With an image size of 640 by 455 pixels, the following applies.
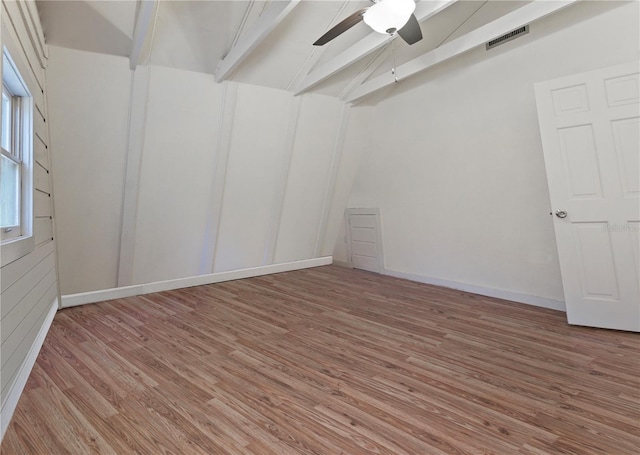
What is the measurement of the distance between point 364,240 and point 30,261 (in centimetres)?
388

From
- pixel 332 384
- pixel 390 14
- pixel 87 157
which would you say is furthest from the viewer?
pixel 87 157

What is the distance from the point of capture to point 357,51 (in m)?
3.24

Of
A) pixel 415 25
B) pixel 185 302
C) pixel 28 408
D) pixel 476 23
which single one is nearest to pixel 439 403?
pixel 28 408

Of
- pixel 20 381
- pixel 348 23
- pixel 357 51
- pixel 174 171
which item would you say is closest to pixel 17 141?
pixel 174 171

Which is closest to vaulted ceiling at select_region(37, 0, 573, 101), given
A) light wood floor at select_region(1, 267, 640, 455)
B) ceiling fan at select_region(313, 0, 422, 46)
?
ceiling fan at select_region(313, 0, 422, 46)

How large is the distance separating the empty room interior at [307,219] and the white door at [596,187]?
16 mm

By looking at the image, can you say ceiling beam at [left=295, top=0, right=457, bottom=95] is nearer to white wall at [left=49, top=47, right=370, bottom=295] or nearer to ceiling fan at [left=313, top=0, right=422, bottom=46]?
white wall at [left=49, top=47, right=370, bottom=295]

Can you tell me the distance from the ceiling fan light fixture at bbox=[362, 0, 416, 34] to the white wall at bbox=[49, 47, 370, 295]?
5.95ft

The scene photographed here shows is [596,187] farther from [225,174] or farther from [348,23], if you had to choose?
[225,174]

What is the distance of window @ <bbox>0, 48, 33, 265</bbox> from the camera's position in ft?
6.48

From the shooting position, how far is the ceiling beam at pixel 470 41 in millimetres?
2637

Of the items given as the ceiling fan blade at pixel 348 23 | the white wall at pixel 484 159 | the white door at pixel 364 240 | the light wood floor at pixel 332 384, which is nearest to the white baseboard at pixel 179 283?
the light wood floor at pixel 332 384

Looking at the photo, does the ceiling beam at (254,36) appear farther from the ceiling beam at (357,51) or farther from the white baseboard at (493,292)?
the white baseboard at (493,292)

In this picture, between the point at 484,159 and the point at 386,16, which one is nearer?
the point at 386,16
